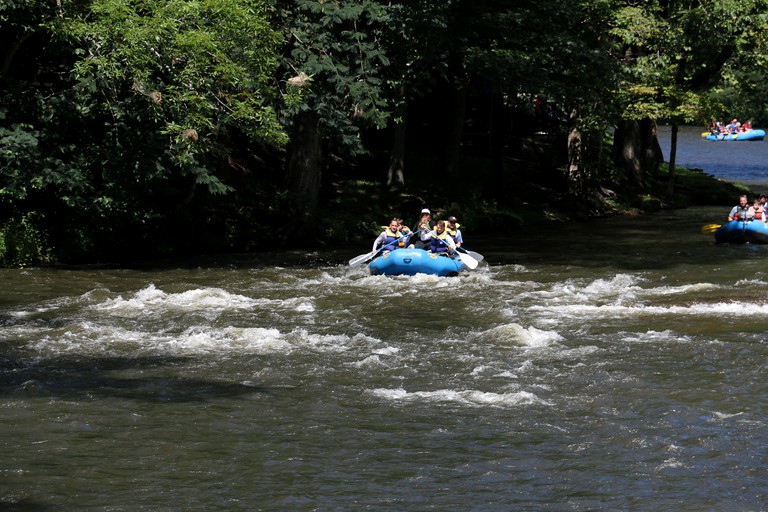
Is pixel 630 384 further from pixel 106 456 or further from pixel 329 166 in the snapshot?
pixel 329 166

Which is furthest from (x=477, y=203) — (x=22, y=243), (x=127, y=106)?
(x=22, y=243)

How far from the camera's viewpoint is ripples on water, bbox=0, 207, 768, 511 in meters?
9.08

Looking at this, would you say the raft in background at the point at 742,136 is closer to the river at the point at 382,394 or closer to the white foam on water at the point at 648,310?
the river at the point at 382,394

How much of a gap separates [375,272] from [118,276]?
16.2 feet

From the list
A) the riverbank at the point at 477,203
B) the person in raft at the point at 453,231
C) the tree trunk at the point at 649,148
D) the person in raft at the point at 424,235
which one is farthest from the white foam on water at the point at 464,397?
the tree trunk at the point at 649,148

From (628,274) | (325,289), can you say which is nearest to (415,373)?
(325,289)

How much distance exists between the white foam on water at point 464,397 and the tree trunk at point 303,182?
13290 mm

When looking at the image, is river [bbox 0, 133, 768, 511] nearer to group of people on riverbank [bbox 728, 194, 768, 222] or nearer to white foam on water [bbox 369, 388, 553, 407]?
white foam on water [bbox 369, 388, 553, 407]

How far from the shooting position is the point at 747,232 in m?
25.1

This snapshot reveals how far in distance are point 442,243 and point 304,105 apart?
4.02m

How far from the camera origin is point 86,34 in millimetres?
18688

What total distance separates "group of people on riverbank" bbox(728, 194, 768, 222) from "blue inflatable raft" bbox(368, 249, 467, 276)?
8836 mm

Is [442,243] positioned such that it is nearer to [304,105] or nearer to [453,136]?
[304,105]

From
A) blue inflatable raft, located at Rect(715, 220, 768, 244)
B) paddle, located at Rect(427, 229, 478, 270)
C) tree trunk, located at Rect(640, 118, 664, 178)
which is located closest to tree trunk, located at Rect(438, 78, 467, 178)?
tree trunk, located at Rect(640, 118, 664, 178)
